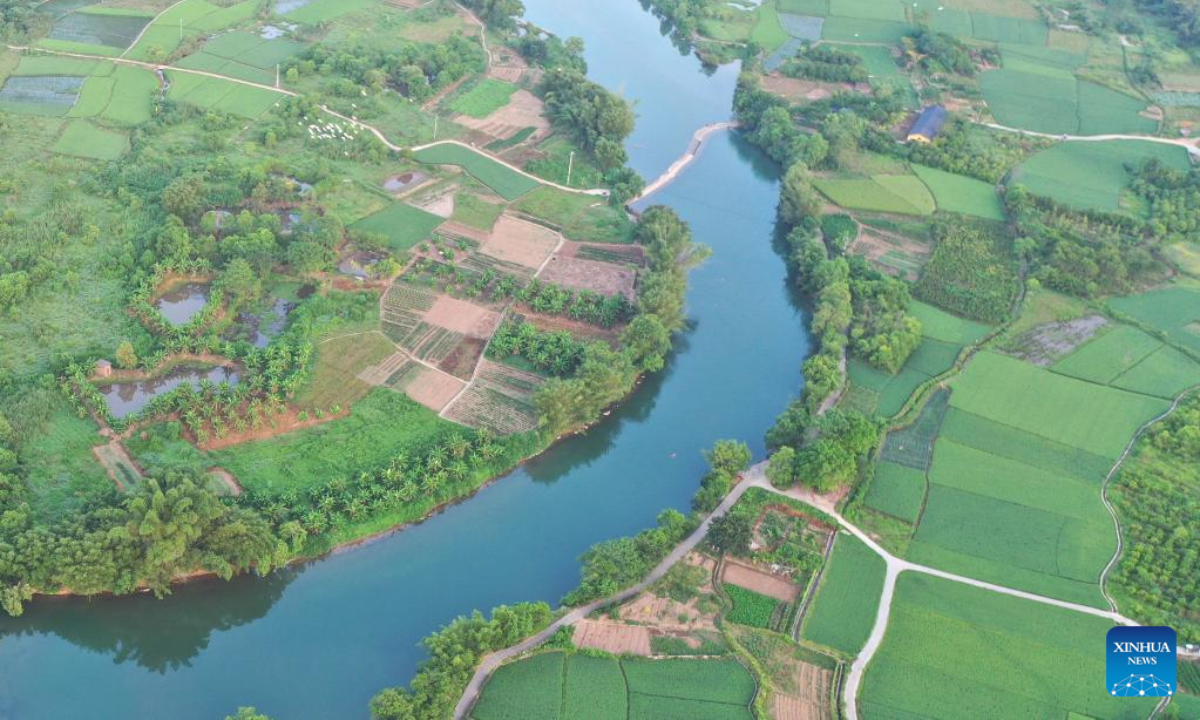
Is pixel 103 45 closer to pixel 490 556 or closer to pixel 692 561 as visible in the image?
pixel 490 556

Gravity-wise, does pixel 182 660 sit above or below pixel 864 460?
below

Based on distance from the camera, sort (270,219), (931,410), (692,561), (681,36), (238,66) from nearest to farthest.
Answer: (692,561) < (931,410) < (270,219) < (238,66) < (681,36)

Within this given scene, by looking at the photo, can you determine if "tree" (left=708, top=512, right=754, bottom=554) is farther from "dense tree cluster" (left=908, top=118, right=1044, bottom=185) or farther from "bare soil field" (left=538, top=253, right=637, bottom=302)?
"dense tree cluster" (left=908, top=118, right=1044, bottom=185)

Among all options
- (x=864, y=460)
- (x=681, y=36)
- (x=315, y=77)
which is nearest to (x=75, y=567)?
(x=864, y=460)

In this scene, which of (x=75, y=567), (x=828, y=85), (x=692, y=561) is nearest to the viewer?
(x=75, y=567)

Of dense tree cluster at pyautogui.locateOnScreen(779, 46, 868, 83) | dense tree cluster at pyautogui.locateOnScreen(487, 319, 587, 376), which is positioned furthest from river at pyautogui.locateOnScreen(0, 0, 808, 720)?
dense tree cluster at pyautogui.locateOnScreen(779, 46, 868, 83)

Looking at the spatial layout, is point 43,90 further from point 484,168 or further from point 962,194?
point 962,194

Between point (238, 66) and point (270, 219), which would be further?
point (238, 66)
